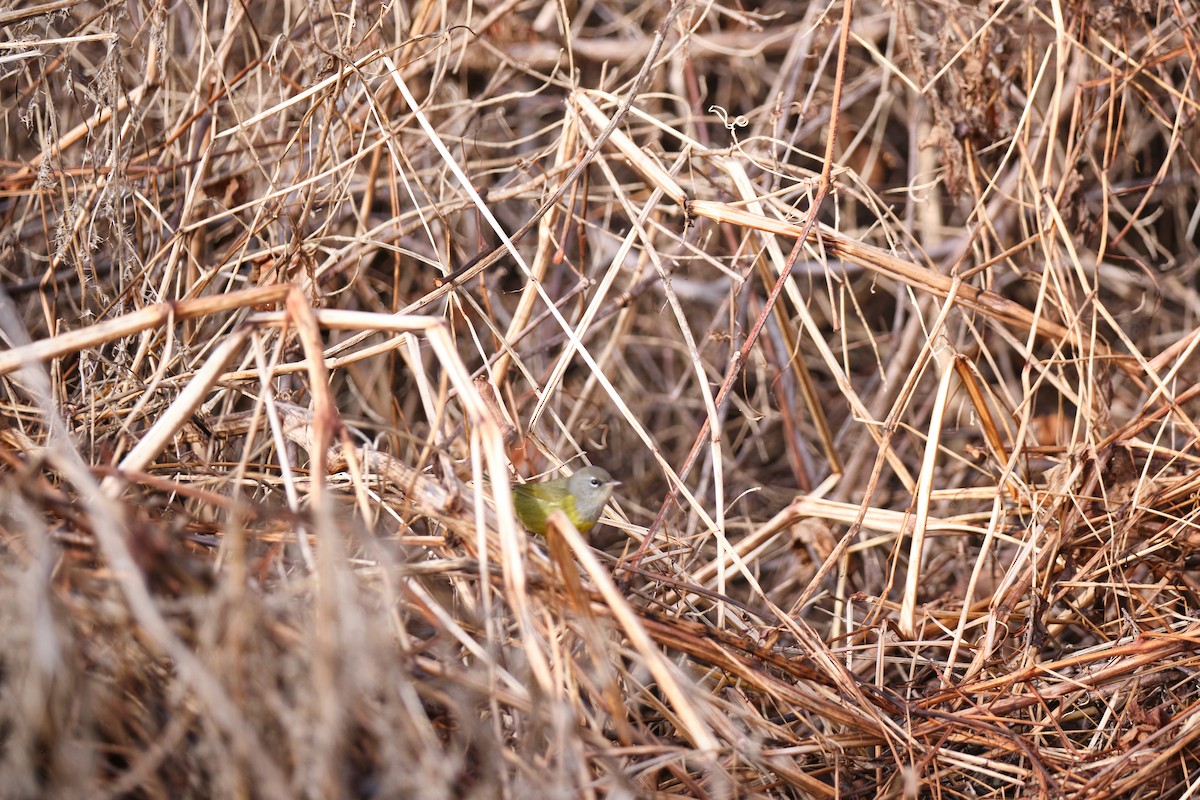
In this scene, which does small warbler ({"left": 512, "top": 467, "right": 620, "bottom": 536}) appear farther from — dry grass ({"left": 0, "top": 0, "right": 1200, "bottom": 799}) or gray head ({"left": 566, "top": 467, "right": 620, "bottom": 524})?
dry grass ({"left": 0, "top": 0, "right": 1200, "bottom": 799})

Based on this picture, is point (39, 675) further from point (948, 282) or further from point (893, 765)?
point (948, 282)

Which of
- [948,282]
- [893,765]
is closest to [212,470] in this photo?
[893,765]

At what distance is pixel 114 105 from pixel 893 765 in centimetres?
248

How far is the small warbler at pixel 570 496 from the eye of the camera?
3.00m

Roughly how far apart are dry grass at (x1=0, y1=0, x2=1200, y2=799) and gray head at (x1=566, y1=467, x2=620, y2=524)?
12 cm

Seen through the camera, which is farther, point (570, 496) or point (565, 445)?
point (565, 445)

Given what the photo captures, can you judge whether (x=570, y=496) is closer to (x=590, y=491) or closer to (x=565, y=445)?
(x=590, y=491)

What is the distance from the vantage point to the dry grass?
1449 mm

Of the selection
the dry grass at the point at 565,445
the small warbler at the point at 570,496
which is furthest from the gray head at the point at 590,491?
the dry grass at the point at 565,445

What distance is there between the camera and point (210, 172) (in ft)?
11.1

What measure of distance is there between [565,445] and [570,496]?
2.85ft

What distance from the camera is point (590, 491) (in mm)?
3008

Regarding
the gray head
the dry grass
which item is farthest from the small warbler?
the dry grass

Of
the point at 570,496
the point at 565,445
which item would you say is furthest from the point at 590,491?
the point at 565,445
